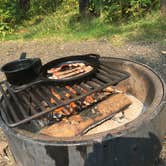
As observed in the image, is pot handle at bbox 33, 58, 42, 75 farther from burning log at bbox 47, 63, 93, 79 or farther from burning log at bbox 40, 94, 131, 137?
burning log at bbox 40, 94, 131, 137

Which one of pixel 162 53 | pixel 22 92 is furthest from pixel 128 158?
pixel 162 53

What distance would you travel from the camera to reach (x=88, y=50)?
14.9ft

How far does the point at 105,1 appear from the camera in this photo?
5707 mm

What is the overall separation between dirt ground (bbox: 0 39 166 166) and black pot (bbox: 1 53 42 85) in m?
1.75

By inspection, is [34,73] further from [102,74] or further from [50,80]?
[102,74]

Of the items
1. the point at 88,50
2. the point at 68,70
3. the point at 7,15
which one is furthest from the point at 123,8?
the point at 68,70

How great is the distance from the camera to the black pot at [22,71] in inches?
85.7

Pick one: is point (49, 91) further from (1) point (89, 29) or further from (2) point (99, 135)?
(1) point (89, 29)

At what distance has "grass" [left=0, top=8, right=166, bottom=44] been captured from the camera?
4.73 metres

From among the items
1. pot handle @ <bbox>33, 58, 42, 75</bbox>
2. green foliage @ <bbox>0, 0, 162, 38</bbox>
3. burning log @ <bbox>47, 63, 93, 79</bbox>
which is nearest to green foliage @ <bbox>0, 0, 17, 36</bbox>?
green foliage @ <bbox>0, 0, 162, 38</bbox>

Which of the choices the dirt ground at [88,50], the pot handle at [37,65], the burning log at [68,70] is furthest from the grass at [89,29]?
the pot handle at [37,65]

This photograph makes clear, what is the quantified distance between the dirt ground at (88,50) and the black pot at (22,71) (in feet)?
5.75

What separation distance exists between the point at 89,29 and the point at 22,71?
11.6ft

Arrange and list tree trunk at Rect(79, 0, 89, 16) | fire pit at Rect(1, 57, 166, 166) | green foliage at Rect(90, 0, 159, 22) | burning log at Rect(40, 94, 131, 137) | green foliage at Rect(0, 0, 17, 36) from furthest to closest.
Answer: green foliage at Rect(0, 0, 17, 36)
tree trunk at Rect(79, 0, 89, 16)
green foliage at Rect(90, 0, 159, 22)
burning log at Rect(40, 94, 131, 137)
fire pit at Rect(1, 57, 166, 166)
